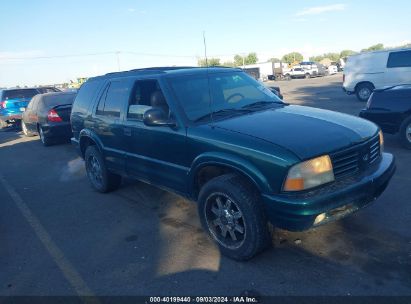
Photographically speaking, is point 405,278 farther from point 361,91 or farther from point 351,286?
point 361,91

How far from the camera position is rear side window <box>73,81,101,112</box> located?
18.8 ft

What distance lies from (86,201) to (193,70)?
275 cm

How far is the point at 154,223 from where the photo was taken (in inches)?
181

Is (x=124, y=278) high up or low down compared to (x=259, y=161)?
down

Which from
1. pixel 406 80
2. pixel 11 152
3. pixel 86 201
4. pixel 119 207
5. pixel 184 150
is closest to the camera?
pixel 184 150

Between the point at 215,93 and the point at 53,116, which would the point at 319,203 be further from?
the point at 53,116

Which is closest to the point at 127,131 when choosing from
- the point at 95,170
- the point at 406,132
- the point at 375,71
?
the point at 95,170

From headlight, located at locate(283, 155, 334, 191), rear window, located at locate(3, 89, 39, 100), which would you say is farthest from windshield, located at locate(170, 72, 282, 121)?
rear window, located at locate(3, 89, 39, 100)

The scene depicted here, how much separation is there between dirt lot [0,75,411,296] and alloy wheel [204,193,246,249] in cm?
20

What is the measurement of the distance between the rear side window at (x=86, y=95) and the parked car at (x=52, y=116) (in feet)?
15.2

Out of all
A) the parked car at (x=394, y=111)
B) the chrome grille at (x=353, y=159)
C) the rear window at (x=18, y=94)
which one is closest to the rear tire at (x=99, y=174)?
the chrome grille at (x=353, y=159)

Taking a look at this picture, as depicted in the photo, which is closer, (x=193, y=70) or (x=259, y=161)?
(x=259, y=161)

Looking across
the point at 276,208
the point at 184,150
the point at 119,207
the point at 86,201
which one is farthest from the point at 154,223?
the point at 276,208

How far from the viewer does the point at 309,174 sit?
3043 millimetres
